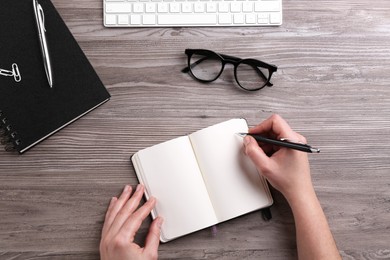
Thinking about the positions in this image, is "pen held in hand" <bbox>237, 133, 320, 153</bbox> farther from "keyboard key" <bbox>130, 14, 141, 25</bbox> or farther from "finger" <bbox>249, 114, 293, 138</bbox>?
"keyboard key" <bbox>130, 14, 141, 25</bbox>

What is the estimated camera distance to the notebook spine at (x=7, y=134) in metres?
0.96

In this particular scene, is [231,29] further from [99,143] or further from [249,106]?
[99,143]

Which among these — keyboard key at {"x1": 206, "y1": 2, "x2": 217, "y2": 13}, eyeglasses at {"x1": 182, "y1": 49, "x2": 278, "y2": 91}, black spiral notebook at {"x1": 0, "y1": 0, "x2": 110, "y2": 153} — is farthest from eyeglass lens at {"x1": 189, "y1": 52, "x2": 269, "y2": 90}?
black spiral notebook at {"x1": 0, "y1": 0, "x2": 110, "y2": 153}

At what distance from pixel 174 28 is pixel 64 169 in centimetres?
40

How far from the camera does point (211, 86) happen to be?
3.33ft

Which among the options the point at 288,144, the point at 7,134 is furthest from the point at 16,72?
the point at 288,144

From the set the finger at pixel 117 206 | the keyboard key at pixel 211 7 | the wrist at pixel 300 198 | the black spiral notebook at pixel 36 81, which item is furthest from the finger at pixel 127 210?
the keyboard key at pixel 211 7

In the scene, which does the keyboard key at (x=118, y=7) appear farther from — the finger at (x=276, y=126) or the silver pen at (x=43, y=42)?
the finger at (x=276, y=126)

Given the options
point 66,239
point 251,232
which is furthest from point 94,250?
point 251,232

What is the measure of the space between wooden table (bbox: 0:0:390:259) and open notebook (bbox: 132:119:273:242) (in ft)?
0.11

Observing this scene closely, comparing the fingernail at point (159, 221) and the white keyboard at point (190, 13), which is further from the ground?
the white keyboard at point (190, 13)

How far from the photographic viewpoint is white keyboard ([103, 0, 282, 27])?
100 cm

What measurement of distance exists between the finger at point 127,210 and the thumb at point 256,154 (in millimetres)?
250

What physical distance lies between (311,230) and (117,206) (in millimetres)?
417
